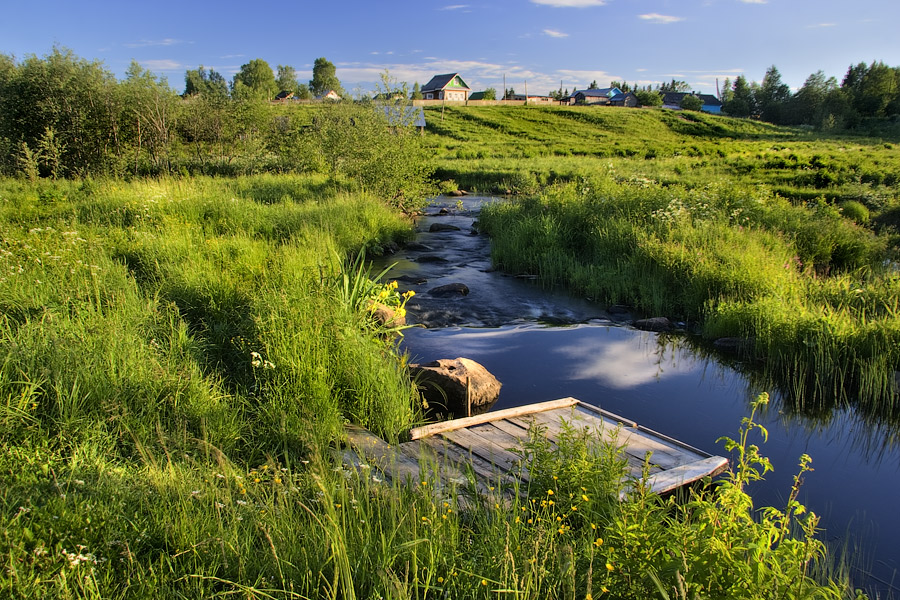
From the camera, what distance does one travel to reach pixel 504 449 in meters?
4.58

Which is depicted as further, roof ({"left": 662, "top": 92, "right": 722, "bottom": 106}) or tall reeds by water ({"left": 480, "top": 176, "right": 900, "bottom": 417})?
roof ({"left": 662, "top": 92, "right": 722, "bottom": 106})

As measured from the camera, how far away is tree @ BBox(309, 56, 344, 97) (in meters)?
115

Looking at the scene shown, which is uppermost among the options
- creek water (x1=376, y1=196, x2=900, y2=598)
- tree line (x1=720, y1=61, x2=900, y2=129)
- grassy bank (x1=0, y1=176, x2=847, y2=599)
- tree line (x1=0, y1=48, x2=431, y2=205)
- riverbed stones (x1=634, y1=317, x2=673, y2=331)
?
tree line (x1=720, y1=61, x2=900, y2=129)

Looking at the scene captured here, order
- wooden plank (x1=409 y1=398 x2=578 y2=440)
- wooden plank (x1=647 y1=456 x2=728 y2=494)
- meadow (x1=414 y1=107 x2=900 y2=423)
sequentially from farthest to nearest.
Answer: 1. meadow (x1=414 y1=107 x2=900 y2=423)
2. wooden plank (x1=409 y1=398 x2=578 y2=440)
3. wooden plank (x1=647 y1=456 x2=728 y2=494)

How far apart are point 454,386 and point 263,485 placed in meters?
2.91

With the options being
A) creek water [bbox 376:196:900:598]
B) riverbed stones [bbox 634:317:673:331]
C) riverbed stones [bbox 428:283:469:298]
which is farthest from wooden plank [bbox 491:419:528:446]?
riverbed stones [bbox 428:283:469:298]

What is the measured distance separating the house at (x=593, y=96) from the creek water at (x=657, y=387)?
104432 millimetres

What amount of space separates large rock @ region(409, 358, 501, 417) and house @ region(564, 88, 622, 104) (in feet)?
356

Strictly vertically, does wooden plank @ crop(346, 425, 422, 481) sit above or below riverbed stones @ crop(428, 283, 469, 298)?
above

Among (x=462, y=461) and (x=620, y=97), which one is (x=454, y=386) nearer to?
(x=462, y=461)

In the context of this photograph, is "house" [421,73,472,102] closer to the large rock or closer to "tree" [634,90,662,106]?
"tree" [634,90,662,106]

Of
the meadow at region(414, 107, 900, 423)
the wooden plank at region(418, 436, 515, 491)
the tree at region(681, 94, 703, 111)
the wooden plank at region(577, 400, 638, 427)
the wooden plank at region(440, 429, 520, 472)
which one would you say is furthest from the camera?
the tree at region(681, 94, 703, 111)

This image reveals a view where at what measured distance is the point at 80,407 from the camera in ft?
13.1

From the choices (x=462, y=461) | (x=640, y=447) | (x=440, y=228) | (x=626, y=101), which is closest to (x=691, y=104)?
(x=626, y=101)
